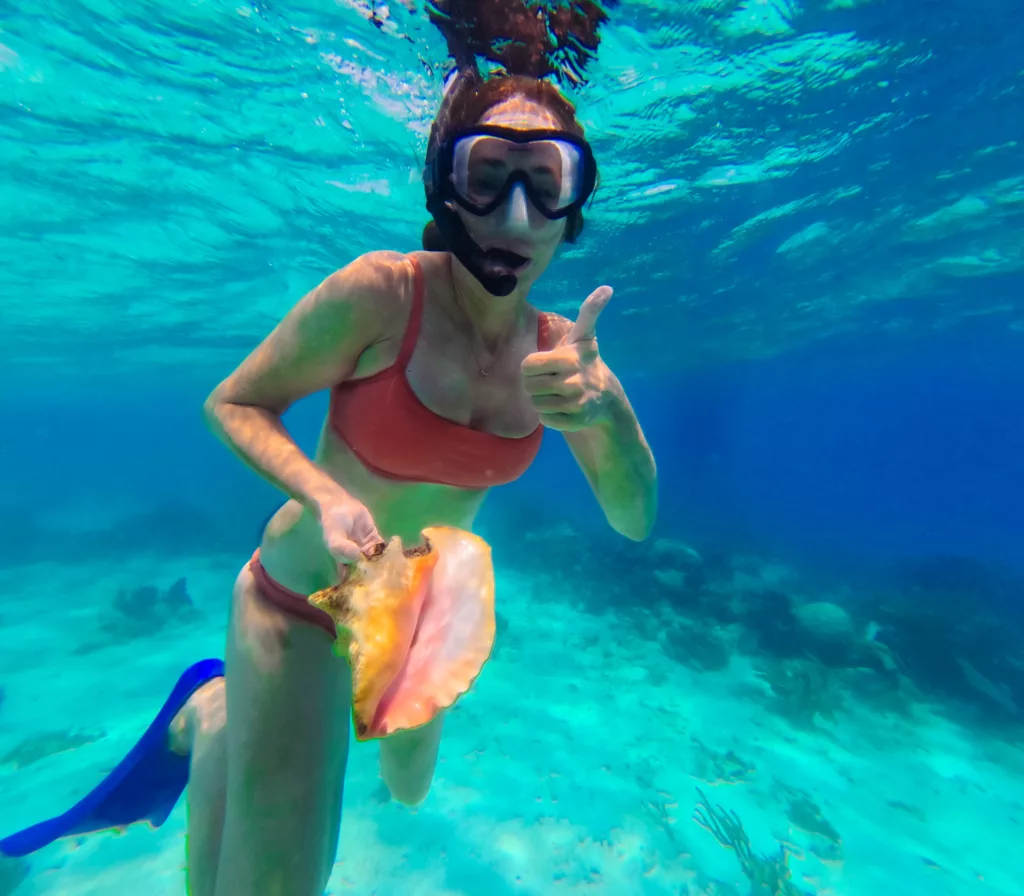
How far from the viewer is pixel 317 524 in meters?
2.57

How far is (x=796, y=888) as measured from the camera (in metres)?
5.89

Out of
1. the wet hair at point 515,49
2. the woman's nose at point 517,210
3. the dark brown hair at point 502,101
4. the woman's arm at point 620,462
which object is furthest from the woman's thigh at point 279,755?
the dark brown hair at point 502,101

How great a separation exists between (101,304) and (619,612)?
73.1 feet

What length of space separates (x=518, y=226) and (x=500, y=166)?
316 mm

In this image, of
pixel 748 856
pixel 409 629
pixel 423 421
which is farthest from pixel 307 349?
pixel 748 856

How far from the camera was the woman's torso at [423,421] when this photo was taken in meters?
2.48

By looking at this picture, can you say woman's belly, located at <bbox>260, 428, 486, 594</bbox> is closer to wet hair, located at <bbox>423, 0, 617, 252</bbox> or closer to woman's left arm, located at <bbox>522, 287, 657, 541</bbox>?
woman's left arm, located at <bbox>522, 287, 657, 541</bbox>

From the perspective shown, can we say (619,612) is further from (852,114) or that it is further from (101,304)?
(101,304)

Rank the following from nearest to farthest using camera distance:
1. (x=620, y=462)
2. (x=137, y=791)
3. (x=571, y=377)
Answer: (x=571, y=377), (x=620, y=462), (x=137, y=791)

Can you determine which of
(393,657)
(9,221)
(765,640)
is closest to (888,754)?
(765,640)

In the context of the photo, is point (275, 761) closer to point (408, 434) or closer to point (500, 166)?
point (408, 434)

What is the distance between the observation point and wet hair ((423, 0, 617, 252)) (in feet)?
8.77

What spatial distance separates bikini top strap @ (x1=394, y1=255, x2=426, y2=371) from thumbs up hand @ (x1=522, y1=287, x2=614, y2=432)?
2.05ft

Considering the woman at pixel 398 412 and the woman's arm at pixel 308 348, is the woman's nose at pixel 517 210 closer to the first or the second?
the woman at pixel 398 412
